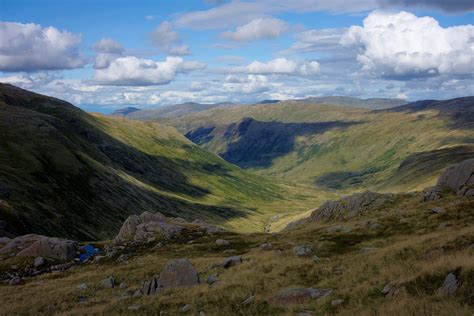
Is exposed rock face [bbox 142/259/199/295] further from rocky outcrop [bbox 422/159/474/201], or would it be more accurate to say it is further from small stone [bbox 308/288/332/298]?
rocky outcrop [bbox 422/159/474/201]

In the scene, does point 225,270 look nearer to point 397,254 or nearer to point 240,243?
point 397,254

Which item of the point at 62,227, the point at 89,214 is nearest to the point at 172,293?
the point at 62,227

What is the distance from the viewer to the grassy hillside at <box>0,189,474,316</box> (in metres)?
18.1

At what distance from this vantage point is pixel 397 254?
28.8m

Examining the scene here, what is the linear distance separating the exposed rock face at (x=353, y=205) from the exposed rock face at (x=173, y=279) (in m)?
44.0

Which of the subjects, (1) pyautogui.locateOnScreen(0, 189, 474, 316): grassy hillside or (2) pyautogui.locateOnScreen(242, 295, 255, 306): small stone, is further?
(2) pyautogui.locateOnScreen(242, 295, 255, 306): small stone

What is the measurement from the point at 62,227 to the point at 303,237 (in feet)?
268

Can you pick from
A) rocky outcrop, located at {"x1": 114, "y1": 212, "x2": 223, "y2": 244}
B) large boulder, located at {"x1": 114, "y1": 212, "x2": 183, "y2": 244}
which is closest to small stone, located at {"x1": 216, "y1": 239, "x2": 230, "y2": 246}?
rocky outcrop, located at {"x1": 114, "y1": 212, "x2": 223, "y2": 244}

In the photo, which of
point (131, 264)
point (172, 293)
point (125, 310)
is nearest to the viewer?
point (125, 310)

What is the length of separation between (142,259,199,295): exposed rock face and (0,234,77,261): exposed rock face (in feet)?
101

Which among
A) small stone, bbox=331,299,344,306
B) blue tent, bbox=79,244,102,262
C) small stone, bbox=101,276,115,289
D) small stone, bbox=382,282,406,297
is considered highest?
small stone, bbox=382,282,406,297

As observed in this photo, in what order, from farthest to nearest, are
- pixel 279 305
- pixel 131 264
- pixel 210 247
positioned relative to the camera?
1. pixel 210 247
2. pixel 131 264
3. pixel 279 305

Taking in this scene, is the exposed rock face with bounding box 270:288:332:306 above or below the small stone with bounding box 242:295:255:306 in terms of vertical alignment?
above

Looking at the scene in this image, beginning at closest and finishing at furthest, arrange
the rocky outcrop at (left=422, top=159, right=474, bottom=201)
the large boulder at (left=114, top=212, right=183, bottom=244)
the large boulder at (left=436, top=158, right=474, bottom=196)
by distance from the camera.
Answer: the large boulder at (left=436, top=158, right=474, bottom=196)
the rocky outcrop at (left=422, top=159, right=474, bottom=201)
the large boulder at (left=114, top=212, right=183, bottom=244)
